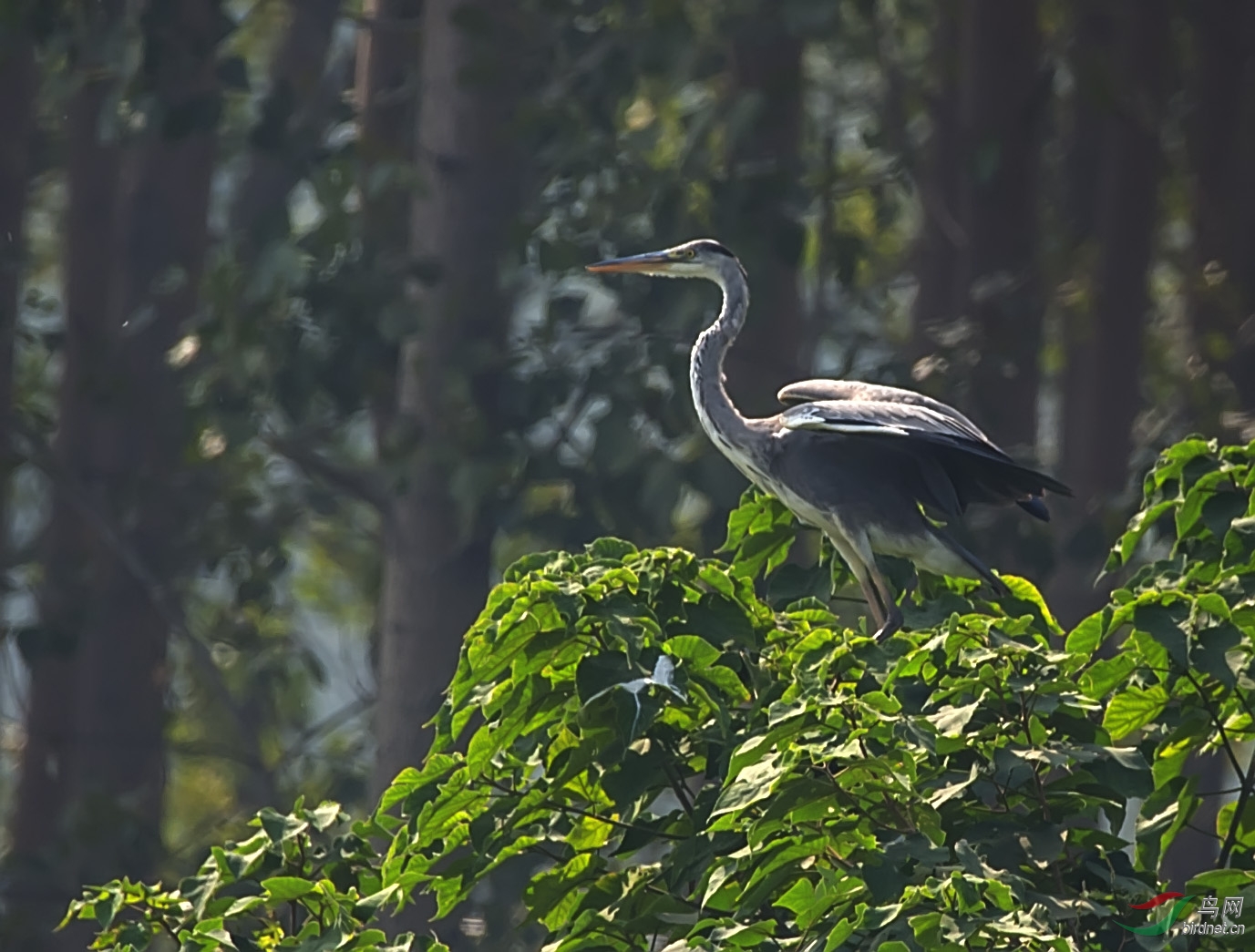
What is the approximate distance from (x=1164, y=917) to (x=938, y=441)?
1717 millimetres

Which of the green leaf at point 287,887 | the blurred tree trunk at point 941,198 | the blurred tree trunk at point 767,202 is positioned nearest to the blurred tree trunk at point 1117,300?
the blurred tree trunk at point 941,198

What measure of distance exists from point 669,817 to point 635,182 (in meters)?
5.12

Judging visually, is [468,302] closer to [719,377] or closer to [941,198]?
[719,377]

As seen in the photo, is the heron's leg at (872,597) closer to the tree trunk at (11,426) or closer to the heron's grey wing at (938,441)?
the heron's grey wing at (938,441)

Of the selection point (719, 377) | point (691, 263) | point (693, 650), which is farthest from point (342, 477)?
point (693, 650)

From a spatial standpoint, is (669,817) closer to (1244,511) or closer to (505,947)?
(1244,511)

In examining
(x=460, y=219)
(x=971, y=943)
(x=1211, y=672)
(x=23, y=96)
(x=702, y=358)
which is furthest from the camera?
(x=23, y=96)

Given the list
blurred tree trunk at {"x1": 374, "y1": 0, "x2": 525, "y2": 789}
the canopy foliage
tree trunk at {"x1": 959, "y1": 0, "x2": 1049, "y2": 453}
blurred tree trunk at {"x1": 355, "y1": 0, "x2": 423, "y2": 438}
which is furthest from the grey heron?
tree trunk at {"x1": 959, "y1": 0, "x2": 1049, "y2": 453}

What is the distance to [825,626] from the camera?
4238mm

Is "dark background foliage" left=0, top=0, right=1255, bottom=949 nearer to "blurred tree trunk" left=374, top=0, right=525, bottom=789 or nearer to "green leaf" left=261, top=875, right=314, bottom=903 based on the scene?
"blurred tree trunk" left=374, top=0, right=525, bottom=789

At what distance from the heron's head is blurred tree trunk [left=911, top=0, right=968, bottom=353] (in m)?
4.00

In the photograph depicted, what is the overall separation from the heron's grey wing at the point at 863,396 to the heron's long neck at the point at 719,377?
186 millimetres

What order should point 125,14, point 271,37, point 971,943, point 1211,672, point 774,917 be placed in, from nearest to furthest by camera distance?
point 971,943, point 1211,672, point 774,917, point 125,14, point 271,37

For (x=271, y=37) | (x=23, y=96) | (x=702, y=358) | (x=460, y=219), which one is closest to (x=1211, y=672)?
(x=702, y=358)
